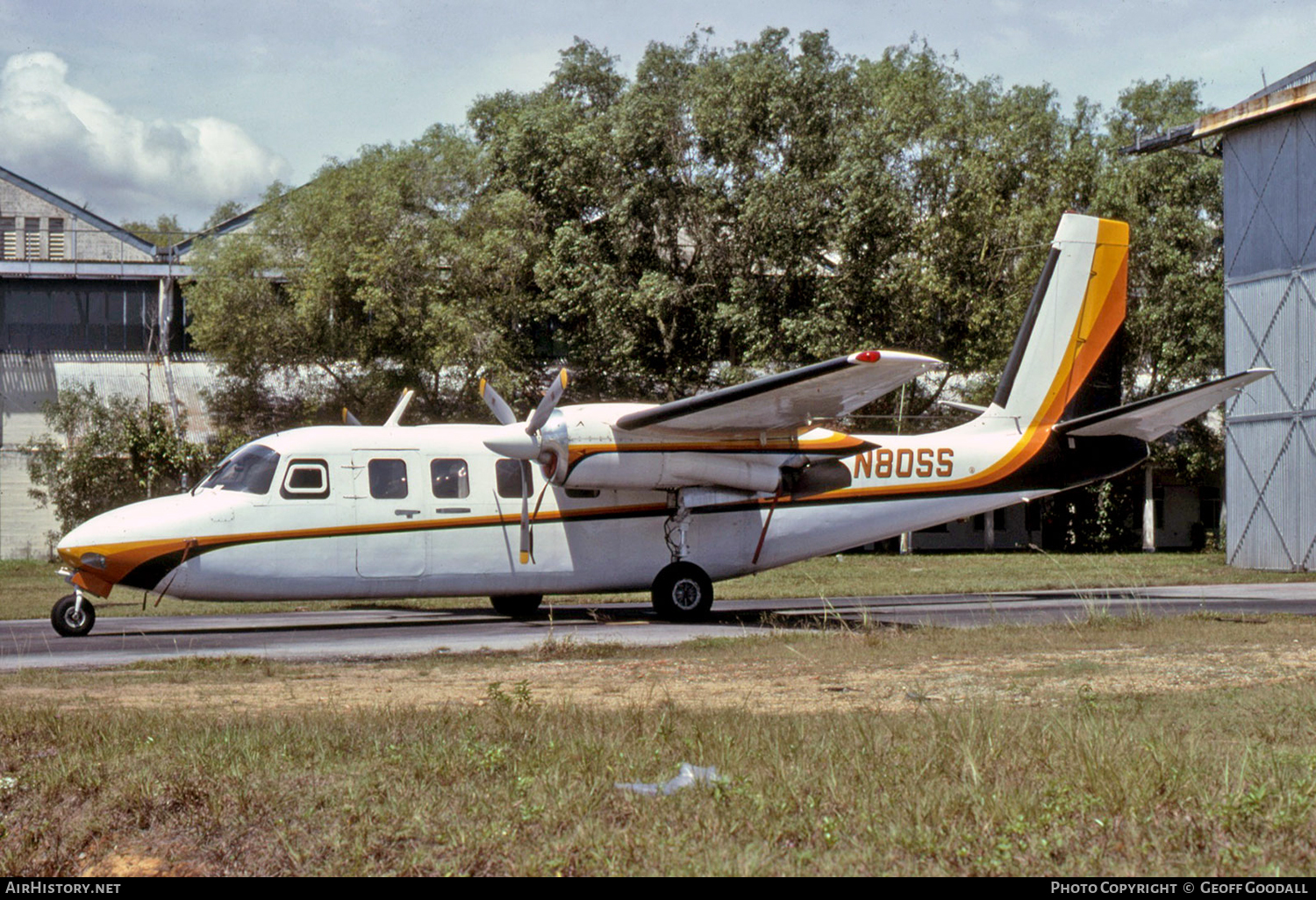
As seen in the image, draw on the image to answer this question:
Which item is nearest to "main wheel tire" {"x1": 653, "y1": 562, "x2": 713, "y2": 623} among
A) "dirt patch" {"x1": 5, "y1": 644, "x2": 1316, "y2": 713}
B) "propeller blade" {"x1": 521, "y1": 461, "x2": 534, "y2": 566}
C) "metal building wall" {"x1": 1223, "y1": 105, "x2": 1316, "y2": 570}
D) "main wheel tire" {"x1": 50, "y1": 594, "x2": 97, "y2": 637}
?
"propeller blade" {"x1": 521, "y1": 461, "x2": 534, "y2": 566}

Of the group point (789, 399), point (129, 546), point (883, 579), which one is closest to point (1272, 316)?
point (883, 579)

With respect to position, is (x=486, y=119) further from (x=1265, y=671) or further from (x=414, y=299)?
(x=1265, y=671)

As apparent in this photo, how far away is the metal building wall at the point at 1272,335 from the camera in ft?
104

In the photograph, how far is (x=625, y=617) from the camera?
19.5 m

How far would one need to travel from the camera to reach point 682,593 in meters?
18.8

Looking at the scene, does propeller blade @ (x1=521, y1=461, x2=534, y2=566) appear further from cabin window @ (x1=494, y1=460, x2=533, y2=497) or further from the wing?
the wing

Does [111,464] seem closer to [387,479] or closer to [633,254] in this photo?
[633,254]

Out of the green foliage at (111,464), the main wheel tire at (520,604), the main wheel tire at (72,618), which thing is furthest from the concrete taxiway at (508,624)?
the green foliage at (111,464)

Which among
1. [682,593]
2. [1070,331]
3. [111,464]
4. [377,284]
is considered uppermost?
[377,284]

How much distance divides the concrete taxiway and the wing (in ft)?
9.52

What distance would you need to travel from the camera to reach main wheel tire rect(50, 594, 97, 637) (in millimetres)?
16531

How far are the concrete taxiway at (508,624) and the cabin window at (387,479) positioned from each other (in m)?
1.91

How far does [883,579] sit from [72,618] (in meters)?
18.1

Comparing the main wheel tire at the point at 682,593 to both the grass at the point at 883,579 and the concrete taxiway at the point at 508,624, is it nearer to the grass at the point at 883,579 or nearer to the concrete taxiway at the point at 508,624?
the concrete taxiway at the point at 508,624
